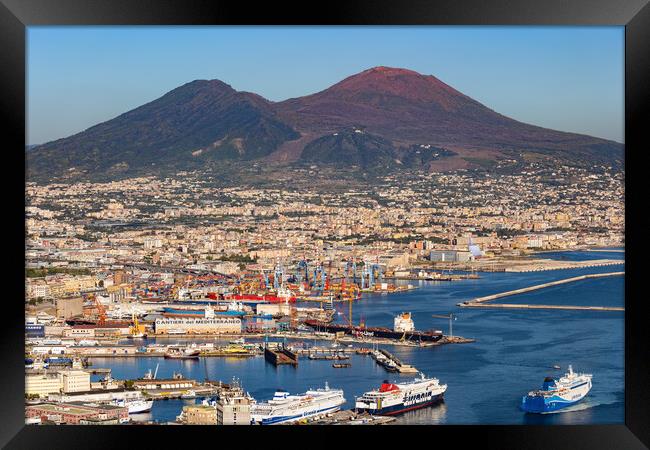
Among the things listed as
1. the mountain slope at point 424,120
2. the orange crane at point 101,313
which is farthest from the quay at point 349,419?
the mountain slope at point 424,120

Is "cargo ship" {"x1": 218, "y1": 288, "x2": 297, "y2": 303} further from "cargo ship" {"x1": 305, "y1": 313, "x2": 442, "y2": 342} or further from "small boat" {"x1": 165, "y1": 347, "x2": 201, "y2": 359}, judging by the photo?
"small boat" {"x1": 165, "y1": 347, "x2": 201, "y2": 359}

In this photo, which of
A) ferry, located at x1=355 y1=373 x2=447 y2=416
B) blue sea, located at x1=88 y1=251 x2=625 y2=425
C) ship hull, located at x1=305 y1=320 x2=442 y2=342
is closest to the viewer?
ferry, located at x1=355 y1=373 x2=447 y2=416

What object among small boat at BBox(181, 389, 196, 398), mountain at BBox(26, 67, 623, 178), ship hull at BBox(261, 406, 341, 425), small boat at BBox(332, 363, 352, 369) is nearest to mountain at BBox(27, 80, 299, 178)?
mountain at BBox(26, 67, 623, 178)

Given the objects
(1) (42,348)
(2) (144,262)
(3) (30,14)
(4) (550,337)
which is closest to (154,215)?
(2) (144,262)

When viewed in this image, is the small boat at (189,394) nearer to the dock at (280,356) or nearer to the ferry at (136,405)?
the ferry at (136,405)

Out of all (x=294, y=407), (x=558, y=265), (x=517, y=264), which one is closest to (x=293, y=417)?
(x=294, y=407)
